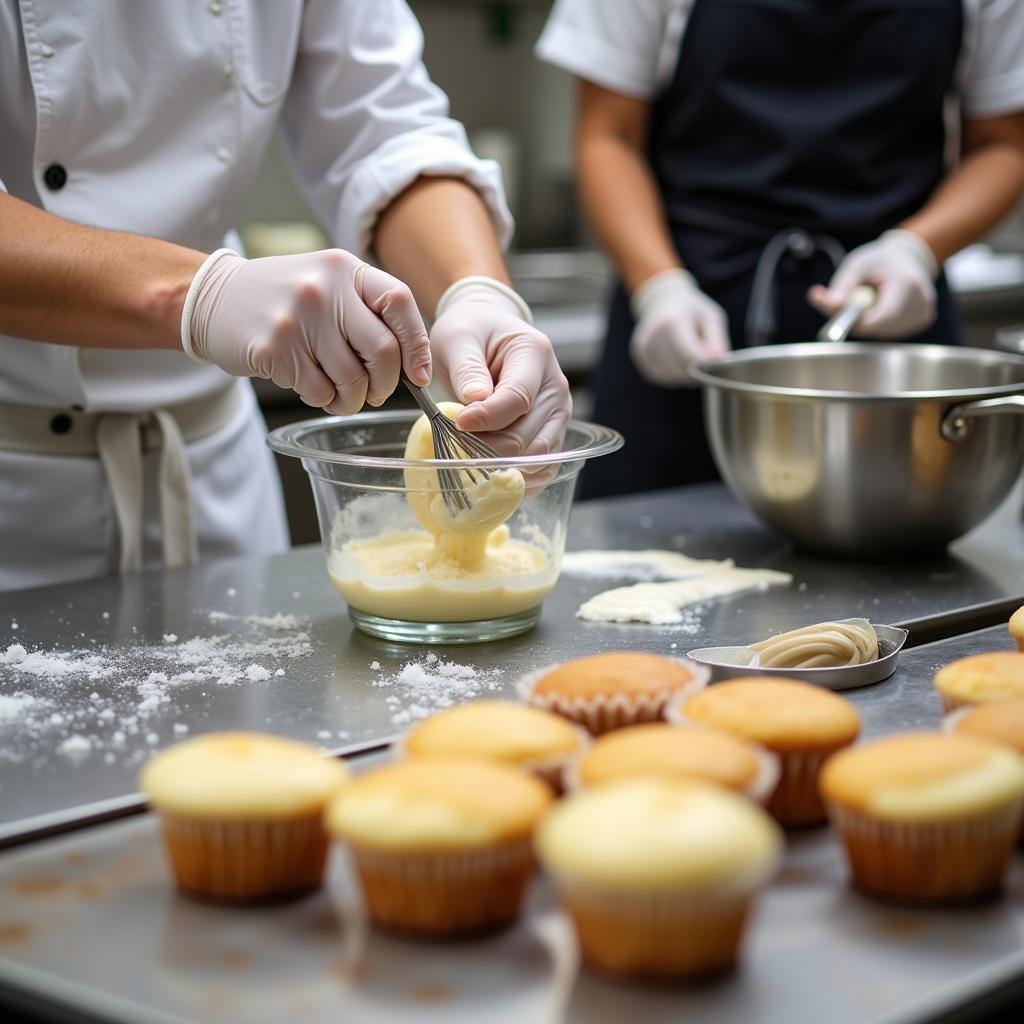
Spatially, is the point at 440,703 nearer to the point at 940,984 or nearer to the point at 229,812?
the point at 229,812

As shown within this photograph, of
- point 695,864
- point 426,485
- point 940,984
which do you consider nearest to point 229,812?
point 695,864

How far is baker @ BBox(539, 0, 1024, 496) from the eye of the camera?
7.64 feet

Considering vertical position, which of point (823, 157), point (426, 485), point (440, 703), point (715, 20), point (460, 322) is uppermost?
point (715, 20)

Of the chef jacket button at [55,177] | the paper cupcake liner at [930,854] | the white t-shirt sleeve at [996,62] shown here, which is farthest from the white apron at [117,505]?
the white t-shirt sleeve at [996,62]

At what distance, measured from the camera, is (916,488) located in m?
1.59

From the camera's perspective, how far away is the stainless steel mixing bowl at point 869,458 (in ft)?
5.13

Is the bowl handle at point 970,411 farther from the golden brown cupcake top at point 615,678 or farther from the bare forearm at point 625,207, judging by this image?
the bare forearm at point 625,207

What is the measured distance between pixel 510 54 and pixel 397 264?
280 cm

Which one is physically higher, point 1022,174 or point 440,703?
A: point 1022,174

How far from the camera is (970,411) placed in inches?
60.8

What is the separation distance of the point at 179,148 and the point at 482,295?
0.41m

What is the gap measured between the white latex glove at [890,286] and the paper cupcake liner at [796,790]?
124cm

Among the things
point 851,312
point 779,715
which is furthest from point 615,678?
point 851,312

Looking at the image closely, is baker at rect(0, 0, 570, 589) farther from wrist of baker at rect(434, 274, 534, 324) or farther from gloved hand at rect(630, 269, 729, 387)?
gloved hand at rect(630, 269, 729, 387)
